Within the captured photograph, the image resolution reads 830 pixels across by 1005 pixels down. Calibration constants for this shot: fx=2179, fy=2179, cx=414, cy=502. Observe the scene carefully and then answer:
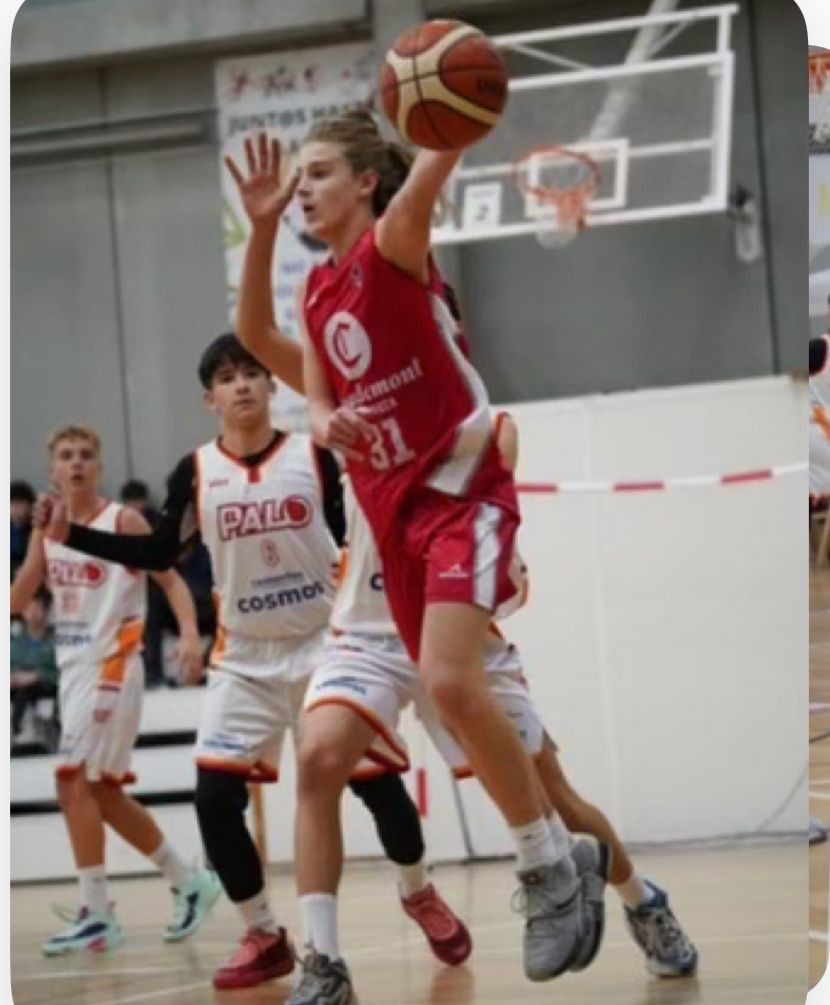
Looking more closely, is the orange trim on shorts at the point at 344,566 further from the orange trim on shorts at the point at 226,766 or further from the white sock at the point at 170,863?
the white sock at the point at 170,863

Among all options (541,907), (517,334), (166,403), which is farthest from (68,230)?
(541,907)

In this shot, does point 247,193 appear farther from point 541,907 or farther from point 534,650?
point 534,650

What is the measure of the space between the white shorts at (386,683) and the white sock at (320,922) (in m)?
0.38

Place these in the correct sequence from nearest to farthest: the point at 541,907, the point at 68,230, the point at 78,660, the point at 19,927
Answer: the point at 541,907 < the point at 78,660 < the point at 19,927 < the point at 68,230

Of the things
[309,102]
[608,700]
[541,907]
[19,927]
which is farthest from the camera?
[309,102]

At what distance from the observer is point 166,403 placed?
10344 mm

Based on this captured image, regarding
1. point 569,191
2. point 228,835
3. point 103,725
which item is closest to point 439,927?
point 228,835

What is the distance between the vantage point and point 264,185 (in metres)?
Result: 4.66

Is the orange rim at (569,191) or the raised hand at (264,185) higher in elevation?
the orange rim at (569,191)

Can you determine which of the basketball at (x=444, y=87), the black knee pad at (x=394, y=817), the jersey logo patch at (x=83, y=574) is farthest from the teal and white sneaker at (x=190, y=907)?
the basketball at (x=444, y=87)

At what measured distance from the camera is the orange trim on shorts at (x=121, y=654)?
6.60 m

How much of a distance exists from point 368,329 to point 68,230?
20.4 feet

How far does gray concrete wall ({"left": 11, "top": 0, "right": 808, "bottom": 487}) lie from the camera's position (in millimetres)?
8820

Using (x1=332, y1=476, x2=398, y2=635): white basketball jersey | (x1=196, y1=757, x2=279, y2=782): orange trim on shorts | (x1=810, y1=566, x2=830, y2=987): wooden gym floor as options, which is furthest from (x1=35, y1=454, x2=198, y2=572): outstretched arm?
(x1=810, y1=566, x2=830, y2=987): wooden gym floor
